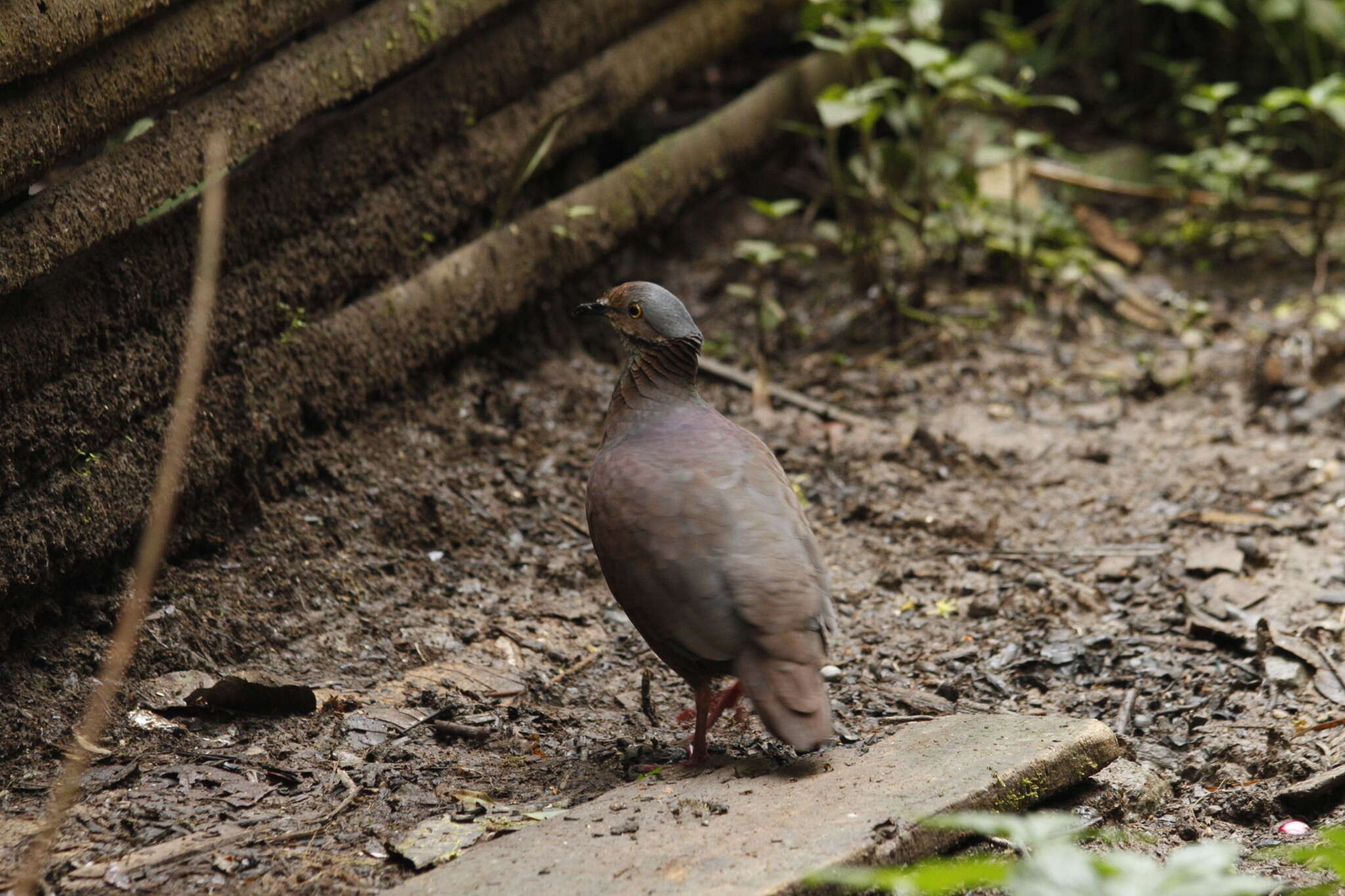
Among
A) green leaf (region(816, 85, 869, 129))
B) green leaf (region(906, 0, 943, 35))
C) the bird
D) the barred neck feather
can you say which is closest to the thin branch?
green leaf (region(906, 0, 943, 35))

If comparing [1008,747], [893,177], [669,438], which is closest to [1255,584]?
[1008,747]

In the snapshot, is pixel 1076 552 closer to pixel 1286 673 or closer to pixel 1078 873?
pixel 1286 673

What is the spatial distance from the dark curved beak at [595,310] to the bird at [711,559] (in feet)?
1.04

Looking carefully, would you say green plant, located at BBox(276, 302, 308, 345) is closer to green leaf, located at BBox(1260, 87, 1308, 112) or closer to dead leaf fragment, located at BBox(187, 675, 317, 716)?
dead leaf fragment, located at BBox(187, 675, 317, 716)

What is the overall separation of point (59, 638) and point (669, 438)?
6.21 ft

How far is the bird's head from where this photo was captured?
13.5ft

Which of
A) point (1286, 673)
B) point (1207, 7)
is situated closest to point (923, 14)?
point (1207, 7)

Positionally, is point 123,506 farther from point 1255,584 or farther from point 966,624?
point 1255,584

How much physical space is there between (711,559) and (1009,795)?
0.94 meters

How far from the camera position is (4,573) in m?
3.52

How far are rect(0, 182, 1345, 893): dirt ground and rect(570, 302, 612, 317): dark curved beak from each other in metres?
0.99

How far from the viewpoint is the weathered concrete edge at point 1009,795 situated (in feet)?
9.07

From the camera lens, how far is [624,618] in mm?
4590

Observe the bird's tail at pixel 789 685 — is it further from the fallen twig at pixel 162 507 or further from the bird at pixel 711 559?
the fallen twig at pixel 162 507
